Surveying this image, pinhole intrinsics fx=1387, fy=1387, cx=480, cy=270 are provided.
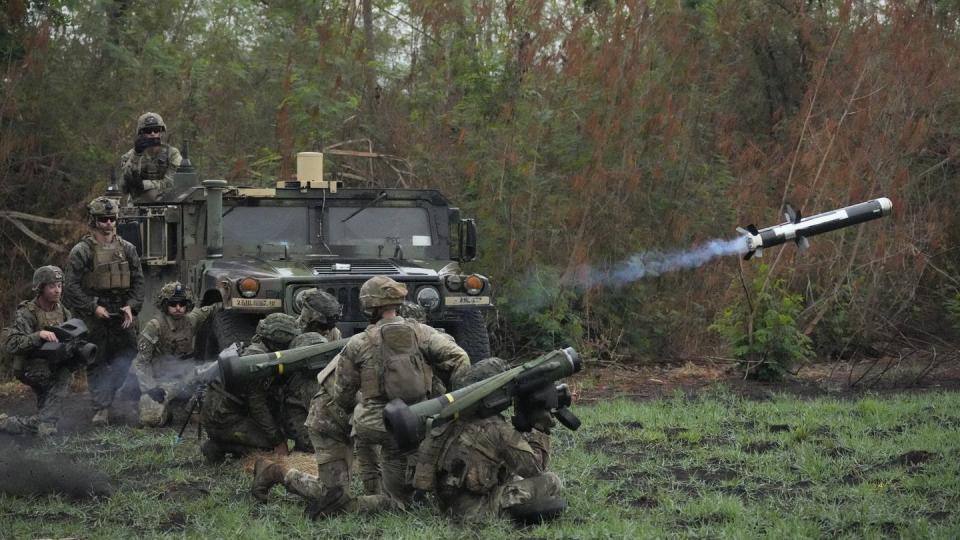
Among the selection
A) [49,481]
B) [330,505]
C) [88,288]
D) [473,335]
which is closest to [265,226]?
[88,288]

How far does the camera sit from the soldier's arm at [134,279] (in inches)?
436

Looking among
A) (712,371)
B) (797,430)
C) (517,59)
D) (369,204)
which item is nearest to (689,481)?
(797,430)

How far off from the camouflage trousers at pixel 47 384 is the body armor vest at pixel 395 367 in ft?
13.0

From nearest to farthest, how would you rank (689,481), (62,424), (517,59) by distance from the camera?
(689,481) → (62,424) → (517,59)

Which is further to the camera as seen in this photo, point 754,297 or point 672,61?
point 672,61

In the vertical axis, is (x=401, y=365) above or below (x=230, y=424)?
above

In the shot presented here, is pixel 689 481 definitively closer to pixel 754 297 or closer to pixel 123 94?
pixel 754 297

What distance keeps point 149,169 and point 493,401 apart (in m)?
6.26

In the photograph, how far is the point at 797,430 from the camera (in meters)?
9.21

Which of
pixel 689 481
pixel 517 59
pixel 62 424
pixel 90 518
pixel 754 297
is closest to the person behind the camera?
pixel 90 518

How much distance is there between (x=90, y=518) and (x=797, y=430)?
4615 mm

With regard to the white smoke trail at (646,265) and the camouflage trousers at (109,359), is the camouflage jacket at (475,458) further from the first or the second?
the white smoke trail at (646,265)

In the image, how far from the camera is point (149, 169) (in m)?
12.0

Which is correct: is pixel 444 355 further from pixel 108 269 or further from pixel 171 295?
pixel 108 269
